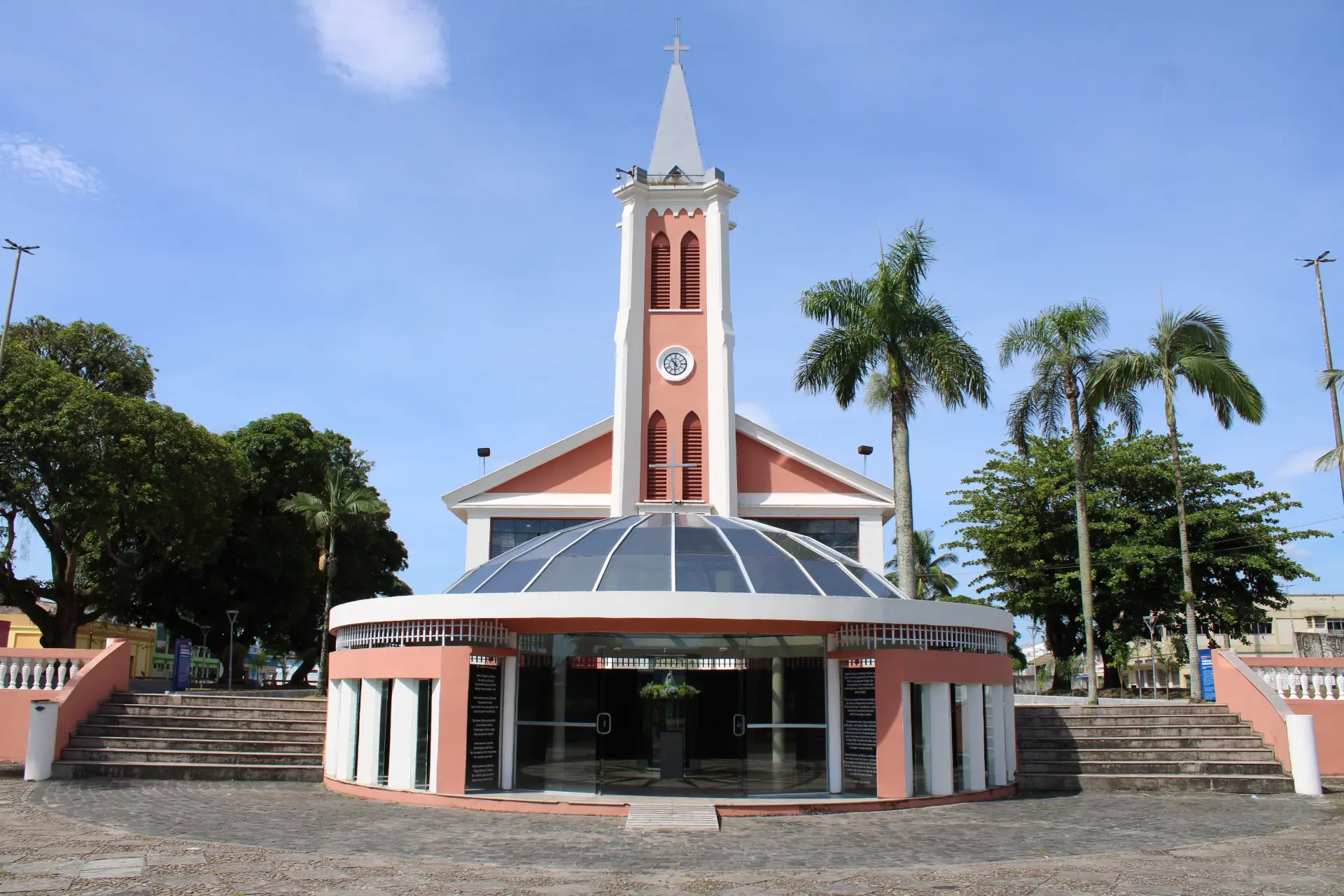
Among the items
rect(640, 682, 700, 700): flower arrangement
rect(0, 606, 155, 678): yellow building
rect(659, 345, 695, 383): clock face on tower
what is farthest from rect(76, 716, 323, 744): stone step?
rect(0, 606, 155, 678): yellow building

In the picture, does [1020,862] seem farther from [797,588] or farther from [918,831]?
[797,588]

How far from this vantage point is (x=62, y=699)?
57.6 ft

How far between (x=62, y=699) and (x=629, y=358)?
54.6ft

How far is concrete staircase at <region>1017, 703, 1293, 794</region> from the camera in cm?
1664

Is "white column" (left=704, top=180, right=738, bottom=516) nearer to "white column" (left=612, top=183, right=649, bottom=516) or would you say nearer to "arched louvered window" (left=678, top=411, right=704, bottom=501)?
"arched louvered window" (left=678, top=411, right=704, bottom=501)

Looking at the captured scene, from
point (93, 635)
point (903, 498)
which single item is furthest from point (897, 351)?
point (93, 635)

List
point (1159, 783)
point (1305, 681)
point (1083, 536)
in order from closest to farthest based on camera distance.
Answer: point (1159, 783), point (1305, 681), point (1083, 536)

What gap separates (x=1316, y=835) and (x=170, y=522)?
28.8 meters

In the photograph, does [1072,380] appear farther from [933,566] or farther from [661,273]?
[933,566]

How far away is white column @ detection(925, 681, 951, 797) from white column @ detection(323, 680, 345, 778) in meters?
9.02

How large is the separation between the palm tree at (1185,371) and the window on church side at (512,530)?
1431cm

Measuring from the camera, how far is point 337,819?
1278cm

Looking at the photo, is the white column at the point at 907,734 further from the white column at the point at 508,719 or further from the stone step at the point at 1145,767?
the white column at the point at 508,719

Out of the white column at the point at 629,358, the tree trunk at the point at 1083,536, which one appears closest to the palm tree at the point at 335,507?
the white column at the point at 629,358
